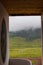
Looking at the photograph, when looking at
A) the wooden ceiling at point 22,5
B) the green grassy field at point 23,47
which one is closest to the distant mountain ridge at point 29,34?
the green grassy field at point 23,47

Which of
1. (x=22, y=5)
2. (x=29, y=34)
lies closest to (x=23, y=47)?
(x=29, y=34)

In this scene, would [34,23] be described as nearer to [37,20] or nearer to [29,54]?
[37,20]

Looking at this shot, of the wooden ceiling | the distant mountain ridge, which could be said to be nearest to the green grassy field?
the distant mountain ridge

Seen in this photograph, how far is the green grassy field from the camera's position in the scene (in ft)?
21.3

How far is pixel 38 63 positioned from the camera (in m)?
6.72

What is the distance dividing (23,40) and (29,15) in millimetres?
1055

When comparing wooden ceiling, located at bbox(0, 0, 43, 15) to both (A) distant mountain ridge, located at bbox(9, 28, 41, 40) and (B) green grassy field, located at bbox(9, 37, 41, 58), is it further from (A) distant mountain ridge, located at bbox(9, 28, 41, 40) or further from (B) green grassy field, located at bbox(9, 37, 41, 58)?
(B) green grassy field, located at bbox(9, 37, 41, 58)

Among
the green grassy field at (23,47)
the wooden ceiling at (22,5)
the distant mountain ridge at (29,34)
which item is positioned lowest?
the green grassy field at (23,47)

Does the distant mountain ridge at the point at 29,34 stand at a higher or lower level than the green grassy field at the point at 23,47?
higher

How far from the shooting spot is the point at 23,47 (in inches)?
258

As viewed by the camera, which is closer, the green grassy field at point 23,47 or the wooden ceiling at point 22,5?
the wooden ceiling at point 22,5

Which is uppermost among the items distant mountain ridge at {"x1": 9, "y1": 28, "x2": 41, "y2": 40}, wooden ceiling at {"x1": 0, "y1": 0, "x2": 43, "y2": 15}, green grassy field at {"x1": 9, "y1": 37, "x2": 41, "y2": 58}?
wooden ceiling at {"x1": 0, "y1": 0, "x2": 43, "y2": 15}

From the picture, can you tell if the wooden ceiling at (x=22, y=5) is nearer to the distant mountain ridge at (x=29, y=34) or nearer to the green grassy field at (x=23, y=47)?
the distant mountain ridge at (x=29, y=34)

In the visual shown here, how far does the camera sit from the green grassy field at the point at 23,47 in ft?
21.3
